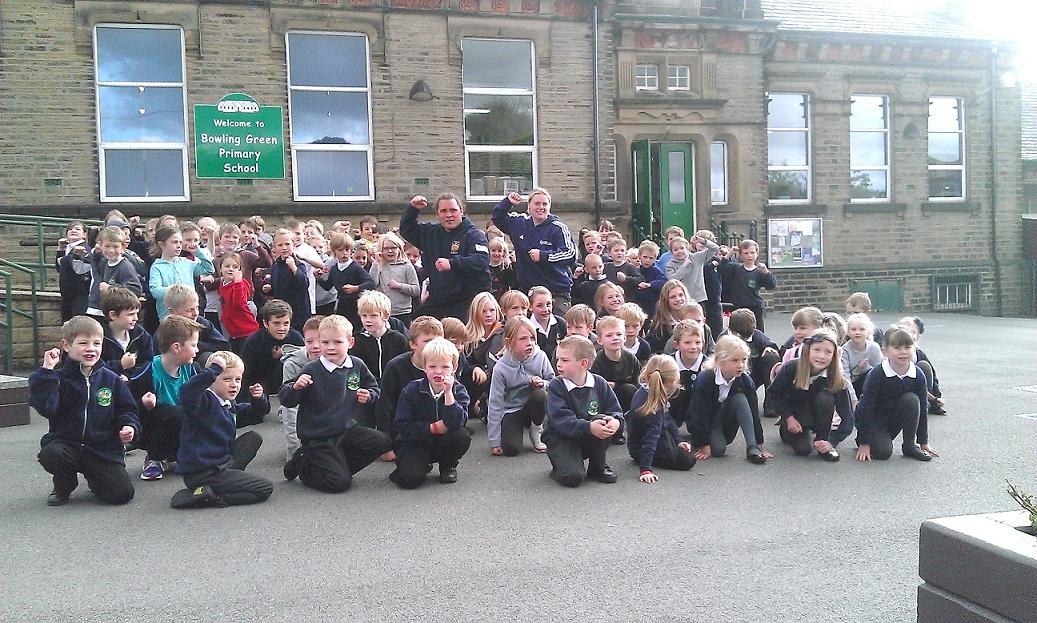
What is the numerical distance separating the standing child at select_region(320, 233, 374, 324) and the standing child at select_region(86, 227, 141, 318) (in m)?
2.03

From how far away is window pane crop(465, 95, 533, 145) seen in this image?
1758 centimetres

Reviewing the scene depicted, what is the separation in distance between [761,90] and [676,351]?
13.0 meters

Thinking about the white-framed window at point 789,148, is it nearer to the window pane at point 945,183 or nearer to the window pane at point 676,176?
the window pane at point 676,176

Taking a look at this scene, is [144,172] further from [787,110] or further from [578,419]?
[787,110]

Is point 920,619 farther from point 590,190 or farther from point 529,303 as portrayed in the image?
point 590,190

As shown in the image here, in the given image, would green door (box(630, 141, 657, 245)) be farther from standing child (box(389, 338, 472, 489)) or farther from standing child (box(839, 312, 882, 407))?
standing child (box(389, 338, 472, 489))

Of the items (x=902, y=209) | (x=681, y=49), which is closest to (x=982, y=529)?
(x=681, y=49)

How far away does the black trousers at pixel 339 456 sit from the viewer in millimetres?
6836

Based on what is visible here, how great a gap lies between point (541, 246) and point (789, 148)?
12623 millimetres

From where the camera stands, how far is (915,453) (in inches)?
304

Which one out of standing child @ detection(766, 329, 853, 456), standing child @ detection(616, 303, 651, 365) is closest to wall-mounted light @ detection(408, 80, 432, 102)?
standing child @ detection(616, 303, 651, 365)

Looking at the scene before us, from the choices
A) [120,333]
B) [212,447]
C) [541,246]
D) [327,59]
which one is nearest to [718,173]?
[327,59]

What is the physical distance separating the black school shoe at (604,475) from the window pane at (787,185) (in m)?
15.1

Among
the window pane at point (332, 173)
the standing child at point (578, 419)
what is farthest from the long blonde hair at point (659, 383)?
the window pane at point (332, 173)
